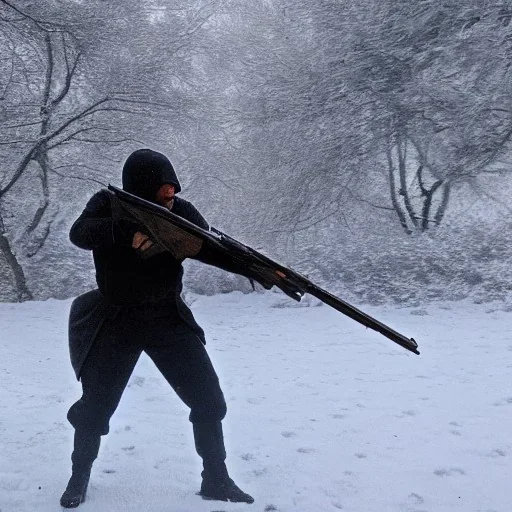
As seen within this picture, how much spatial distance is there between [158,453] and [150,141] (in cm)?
807

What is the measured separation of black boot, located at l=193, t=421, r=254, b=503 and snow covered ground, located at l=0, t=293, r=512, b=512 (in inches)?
1.9

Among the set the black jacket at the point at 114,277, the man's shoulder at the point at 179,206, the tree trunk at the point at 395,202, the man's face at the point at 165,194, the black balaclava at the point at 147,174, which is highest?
the tree trunk at the point at 395,202

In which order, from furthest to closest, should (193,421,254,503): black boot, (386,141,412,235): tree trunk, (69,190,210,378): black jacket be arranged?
(386,141,412,235): tree trunk < (193,421,254,503): black boot < (69,190,210,378): black jacket

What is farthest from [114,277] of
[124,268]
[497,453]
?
[497,453]

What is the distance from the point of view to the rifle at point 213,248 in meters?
2.60

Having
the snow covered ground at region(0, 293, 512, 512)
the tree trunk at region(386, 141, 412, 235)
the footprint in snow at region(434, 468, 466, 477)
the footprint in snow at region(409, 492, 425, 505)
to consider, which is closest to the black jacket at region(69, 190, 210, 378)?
the snow covered ground at region(0, 293, 512, 512)

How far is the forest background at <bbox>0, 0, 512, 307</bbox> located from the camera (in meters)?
10.6

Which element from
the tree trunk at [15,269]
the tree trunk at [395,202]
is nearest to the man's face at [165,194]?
the tree trunk at [15,269]

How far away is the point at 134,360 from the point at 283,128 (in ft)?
28.7

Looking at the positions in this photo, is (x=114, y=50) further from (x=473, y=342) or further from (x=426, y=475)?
(x=426, y=475)

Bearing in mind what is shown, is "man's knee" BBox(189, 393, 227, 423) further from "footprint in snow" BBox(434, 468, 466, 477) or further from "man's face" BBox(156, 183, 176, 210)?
"footprint in snow" BBox(434, 468, 466, 477)

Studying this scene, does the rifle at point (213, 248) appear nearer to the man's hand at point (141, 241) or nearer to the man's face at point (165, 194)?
the man's hand at point (141, 241)

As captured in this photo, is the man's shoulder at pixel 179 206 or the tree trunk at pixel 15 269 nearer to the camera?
the man's shoulder at pixel 179 206

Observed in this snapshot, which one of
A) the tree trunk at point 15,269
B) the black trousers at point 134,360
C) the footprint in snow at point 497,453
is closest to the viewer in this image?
the black trousers at point 134,360
